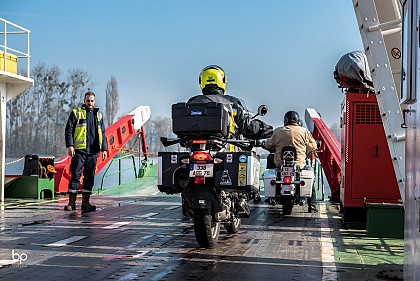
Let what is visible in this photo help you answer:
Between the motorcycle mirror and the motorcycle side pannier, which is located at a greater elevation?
the motorcycle mirror

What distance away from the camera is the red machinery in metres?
15.9

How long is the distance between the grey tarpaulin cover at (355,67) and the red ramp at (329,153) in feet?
12.1

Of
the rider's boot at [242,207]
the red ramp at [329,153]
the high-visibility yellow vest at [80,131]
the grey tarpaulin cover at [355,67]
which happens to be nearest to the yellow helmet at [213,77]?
the rider's boot at [242,207]

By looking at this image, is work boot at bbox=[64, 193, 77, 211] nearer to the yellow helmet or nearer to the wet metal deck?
the wet metal deck

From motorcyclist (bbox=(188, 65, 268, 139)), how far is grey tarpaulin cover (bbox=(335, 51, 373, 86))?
2.00 metres

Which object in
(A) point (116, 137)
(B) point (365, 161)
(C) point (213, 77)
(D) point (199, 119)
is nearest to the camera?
(D) point (199, 119)

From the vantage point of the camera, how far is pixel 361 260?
678cm

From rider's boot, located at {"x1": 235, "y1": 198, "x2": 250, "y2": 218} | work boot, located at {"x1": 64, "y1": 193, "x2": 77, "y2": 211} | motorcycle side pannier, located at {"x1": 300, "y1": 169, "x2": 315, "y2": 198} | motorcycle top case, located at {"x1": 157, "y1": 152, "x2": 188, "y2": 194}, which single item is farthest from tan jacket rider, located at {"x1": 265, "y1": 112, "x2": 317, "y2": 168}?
motorcycle top case, located at {"x1": 157, "y1": 152, "x2": 188, "y2": 194}

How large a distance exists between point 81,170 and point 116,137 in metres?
6.77

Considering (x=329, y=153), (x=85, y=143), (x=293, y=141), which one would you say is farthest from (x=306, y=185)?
(x=329, y=153)

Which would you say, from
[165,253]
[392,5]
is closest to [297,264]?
[165,253]

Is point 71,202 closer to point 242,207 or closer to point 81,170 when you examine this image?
point 81,170

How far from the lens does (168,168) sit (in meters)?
7.49

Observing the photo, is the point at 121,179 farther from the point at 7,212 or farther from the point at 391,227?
the point at 391,227
